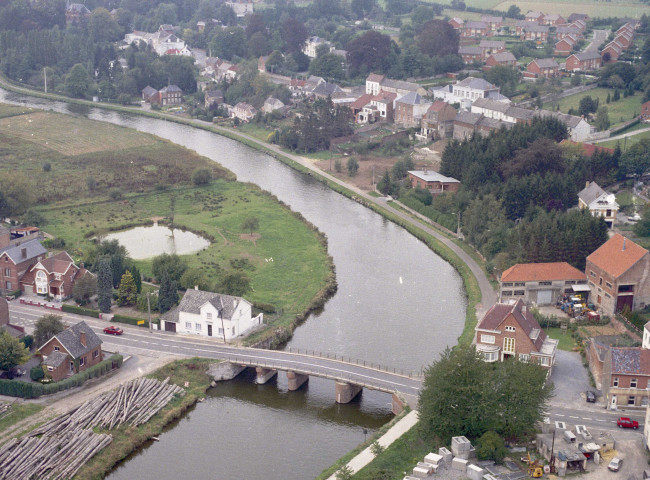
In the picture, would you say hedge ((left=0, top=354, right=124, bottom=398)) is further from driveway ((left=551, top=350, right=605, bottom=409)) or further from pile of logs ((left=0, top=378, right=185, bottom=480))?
driveway ((left=551, top=350, right=605, bottom=409))

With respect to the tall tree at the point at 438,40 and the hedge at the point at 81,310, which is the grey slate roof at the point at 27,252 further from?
the tall tree at the point at 438,40

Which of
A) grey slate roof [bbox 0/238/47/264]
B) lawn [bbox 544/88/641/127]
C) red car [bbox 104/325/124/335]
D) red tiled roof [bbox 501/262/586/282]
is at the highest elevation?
lawn [bbox 544/88/641/127]

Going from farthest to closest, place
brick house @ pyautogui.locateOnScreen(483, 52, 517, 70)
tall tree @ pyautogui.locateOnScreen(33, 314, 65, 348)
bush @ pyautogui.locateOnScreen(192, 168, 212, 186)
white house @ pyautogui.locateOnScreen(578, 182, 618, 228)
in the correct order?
brick house @ pyautogui.locateOnScreen(483, 52, 517, 70), bush @ pyautogui.locateOnScreen(192, 168, 212, 186), white house @ pyautogui.locateOnScreen(578, 182, 618, 228), tall tree @ pyautogui.locateOnScreen(33, 314, 65, 348)

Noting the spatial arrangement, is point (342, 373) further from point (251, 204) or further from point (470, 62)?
point (470, 62)

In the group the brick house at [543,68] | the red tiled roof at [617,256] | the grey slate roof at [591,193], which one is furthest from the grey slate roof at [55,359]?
the brick house at [543,68]

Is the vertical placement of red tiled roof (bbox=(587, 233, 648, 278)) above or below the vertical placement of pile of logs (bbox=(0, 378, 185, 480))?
above

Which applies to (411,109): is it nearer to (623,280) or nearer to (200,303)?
(623,280)

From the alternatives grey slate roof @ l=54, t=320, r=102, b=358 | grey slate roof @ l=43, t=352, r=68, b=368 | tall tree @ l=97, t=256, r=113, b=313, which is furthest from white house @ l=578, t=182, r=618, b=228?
grey slate roof @ l=43, t=352, r=68, b=368

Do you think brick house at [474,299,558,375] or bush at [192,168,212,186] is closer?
brick house at [474,299,558,375]

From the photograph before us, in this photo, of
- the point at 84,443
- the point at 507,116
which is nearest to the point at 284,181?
the point at 507,116
